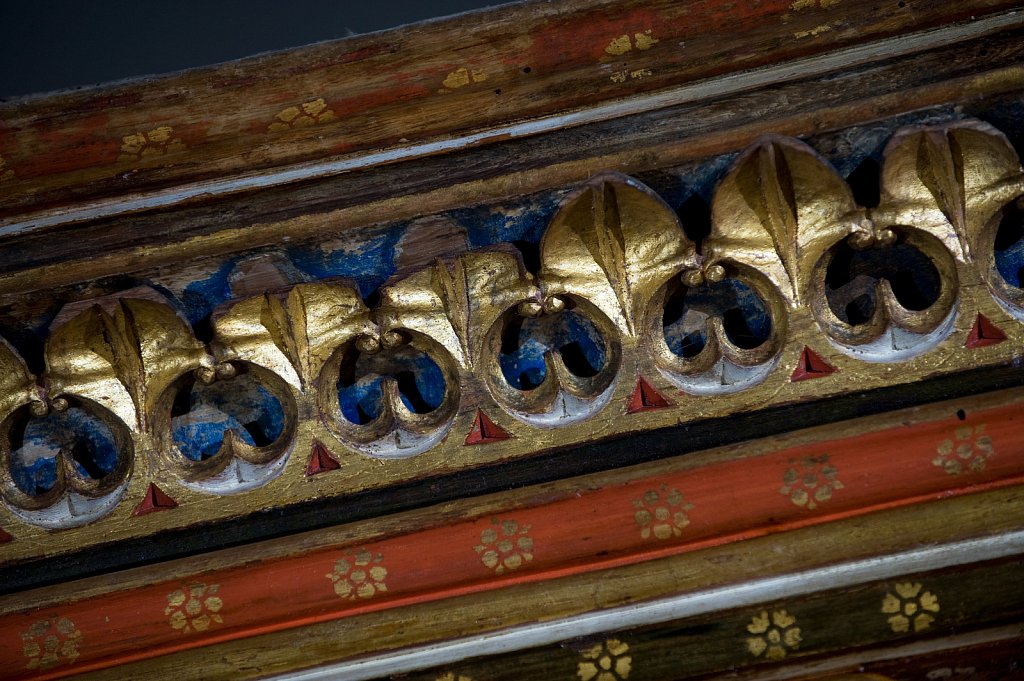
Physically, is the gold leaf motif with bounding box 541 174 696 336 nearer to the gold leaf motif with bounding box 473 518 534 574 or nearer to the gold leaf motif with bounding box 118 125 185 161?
the gold leaf motif with bounding box 473 518 534 574

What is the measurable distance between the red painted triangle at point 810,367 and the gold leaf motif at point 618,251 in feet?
0.83

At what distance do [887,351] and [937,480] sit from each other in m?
0.23

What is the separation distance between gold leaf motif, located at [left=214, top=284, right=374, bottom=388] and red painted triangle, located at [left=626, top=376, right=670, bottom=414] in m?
0.47

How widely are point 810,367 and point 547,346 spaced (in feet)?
1.50

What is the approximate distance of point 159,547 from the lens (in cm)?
202

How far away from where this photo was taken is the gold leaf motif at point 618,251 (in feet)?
6.36

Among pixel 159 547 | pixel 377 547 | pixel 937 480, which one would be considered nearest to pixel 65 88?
pixel 159 547

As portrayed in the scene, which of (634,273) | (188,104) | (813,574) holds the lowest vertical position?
(813,574)

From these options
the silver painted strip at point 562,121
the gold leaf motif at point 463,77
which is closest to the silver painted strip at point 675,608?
the silver painted strip at point 562,121

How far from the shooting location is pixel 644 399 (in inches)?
77.1

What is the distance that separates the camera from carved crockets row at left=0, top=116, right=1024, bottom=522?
6.30ft

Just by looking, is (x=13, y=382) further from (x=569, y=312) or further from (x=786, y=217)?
(x=786, y=217)

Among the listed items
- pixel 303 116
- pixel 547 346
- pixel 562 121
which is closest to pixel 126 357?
pixel 303 116

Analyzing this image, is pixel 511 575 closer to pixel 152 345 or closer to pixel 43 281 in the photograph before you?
pixel 152 345
